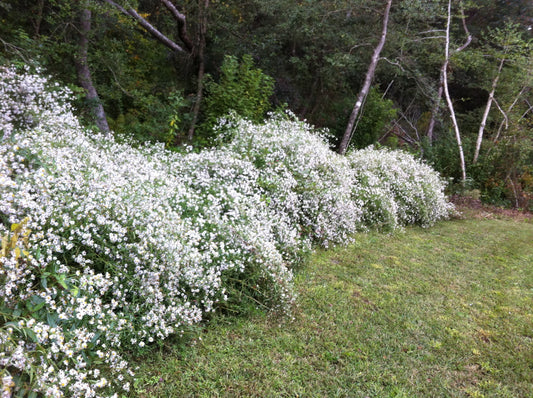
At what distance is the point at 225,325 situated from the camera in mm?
2746

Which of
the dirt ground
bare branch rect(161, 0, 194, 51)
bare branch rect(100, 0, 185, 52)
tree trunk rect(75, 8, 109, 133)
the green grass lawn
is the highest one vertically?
bare branch rect(161, 0, 194, 51)

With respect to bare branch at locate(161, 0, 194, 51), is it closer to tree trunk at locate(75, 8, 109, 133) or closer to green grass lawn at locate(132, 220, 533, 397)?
tree trunk at locate(75, 8, 109, 133)

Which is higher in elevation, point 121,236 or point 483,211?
point 483,211

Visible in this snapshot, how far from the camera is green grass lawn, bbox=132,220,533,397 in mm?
2230

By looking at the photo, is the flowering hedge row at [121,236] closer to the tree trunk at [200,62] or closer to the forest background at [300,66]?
the forest background at [300,66]

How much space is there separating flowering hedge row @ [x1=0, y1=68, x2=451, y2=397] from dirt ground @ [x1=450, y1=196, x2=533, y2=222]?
239 inches

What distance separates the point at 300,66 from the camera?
1147 cm

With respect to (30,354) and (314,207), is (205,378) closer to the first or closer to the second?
(30,354)

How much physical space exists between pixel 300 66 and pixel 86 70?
6668 millimetres

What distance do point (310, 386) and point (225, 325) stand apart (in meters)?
0.84

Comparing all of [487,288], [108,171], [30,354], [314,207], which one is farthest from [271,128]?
[30,354]

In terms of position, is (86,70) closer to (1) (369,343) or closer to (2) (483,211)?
(1) (369,343)

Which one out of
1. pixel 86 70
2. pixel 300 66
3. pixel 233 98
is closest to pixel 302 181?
pixel 233 98

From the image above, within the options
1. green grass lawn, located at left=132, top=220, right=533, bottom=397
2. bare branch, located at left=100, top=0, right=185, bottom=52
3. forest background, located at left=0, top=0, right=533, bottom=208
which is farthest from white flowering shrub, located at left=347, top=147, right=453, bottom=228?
bare branch, located at left=100, top=0, right=185, bottom=52
